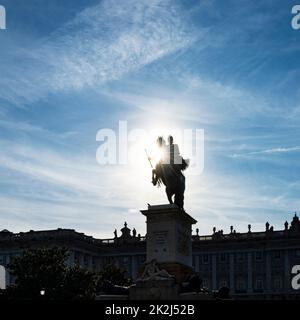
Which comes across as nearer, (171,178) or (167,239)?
(167,239)

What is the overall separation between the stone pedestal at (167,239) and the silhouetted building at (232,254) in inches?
3836

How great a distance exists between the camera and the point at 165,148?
34031mm

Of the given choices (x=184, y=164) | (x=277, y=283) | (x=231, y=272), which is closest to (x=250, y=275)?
(x=231, y=272)

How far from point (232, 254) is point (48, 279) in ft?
255

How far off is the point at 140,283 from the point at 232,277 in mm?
106247

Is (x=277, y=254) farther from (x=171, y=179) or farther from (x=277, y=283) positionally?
(x=171, y=179)

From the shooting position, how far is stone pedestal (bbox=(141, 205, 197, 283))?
103 ft

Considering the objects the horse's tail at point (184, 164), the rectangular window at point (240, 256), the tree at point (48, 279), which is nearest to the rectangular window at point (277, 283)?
the rectangular window at point (240, 256)

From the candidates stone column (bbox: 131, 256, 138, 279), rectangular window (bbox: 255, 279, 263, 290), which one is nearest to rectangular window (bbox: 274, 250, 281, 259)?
rectangular window (bbox: 255, 279, 263, 290)

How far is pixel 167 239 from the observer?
31812 millimetres

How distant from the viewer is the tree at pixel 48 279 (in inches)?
2390

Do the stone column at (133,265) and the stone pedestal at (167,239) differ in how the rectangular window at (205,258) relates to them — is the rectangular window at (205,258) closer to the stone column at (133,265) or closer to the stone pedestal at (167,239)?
the stone column at (133,265)

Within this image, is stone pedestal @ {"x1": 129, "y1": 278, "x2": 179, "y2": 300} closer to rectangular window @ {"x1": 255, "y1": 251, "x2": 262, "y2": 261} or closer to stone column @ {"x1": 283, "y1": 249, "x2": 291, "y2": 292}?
stone column @ {"x1": 283, "y1": 249, "x2": 291, "y2": 292}
